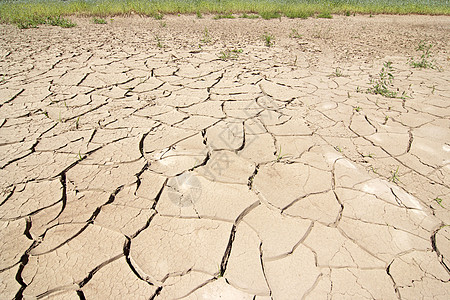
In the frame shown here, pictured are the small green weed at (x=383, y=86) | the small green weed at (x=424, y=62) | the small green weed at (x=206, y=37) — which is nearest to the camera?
the small green weed at (x=383, y=86)

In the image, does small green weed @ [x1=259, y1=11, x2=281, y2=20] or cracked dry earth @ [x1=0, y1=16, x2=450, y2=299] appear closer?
cracked dry earth @ [x1=0, y1=16, x2=450, y2=299]

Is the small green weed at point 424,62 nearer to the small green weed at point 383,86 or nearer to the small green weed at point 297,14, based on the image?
the small green weed at point 383,86

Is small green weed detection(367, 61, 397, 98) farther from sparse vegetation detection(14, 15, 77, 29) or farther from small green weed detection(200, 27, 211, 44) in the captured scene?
sparse vegetation detection(14, 15, 77, 29)

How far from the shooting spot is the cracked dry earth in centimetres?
126

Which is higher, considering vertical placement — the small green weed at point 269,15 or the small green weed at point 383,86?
the small green weed at point 269,15

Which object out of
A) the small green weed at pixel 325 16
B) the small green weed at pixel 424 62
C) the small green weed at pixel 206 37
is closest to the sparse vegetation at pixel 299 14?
the small green weed at pixel 325 16

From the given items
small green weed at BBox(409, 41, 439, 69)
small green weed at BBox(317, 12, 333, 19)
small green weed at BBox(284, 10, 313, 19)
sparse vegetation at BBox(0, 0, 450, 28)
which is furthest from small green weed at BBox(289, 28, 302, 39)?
small green weed at BBox(317, 12, 333, 19)

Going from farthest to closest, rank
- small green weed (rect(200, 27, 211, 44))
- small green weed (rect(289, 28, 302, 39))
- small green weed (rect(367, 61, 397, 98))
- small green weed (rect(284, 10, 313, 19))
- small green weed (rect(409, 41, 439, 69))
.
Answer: small green weed (rect(284, 10, 313, 19))
small green weed (rect(289, 28, 302, 39))
small green weed (rect(200, 27, 211, 44))
small green weed (rect(409, 41, 439, 69))
small green weed (rect(367, 61, 397, 98))

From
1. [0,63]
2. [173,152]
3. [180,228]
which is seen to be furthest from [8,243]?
[0,63]

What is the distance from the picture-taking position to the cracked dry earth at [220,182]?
126cm

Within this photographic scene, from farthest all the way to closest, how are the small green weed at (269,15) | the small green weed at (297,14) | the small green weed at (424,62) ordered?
the small green weed at (297,14) < the small green weed at (269,15) < the small green weed at (424,62)

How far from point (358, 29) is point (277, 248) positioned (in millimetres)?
6475

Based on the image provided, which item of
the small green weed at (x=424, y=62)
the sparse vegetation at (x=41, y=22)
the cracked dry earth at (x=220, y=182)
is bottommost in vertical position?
the cracked dry earth at (x=220, y=182)

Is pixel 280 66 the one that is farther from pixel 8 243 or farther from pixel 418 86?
pixel 8 243
